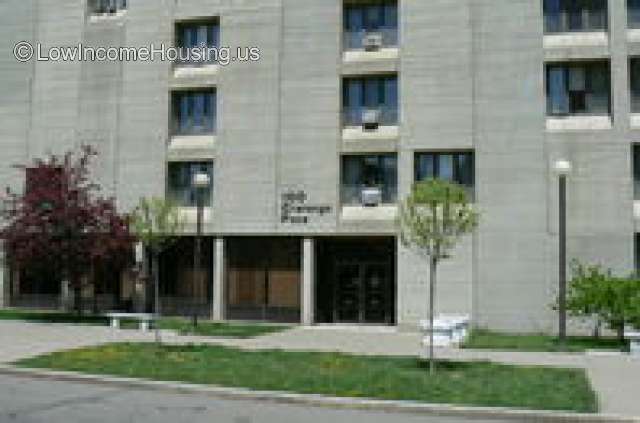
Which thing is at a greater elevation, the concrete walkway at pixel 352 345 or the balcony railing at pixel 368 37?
the balcony railing at pixel 368 37

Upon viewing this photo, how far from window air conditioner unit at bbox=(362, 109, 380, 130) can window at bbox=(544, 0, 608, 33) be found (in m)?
6.43

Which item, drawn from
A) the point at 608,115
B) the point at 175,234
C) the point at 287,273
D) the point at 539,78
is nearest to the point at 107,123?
the point at 175,234

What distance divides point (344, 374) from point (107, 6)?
2360cm

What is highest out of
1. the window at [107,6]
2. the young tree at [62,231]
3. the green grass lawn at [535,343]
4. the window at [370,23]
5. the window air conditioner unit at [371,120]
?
the window at [107,6]

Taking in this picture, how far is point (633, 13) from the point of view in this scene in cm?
2497

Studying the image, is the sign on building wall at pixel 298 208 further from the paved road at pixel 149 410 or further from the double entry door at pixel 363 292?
the paved road at pixel 149 410

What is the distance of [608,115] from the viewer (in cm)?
2497

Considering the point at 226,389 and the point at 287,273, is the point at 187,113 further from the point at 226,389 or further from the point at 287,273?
the point at 226,389

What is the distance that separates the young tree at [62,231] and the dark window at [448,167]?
412 inches

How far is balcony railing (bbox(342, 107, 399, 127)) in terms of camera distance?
27219 mm

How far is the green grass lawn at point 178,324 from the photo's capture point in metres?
22.8

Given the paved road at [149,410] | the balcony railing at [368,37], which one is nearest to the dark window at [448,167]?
the balcony railing at [368,37]


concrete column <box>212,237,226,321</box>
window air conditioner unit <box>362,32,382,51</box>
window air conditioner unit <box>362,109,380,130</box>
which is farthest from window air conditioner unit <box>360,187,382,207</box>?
concrete column <box>212,237,226,321</box>

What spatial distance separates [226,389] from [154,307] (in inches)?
716
